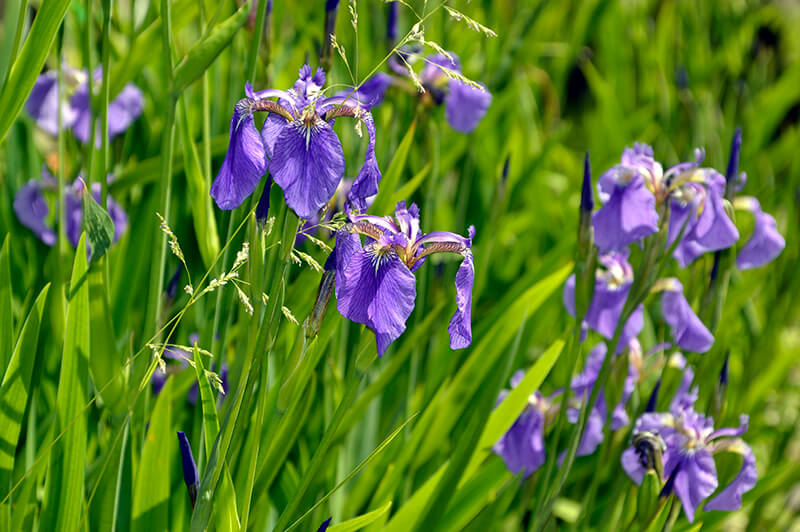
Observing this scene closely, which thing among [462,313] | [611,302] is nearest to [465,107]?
[611,302]

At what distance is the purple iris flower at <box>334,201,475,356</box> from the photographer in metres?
0.59

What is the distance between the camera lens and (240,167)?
0.58 meters

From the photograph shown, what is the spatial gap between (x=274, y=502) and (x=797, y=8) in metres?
4.37

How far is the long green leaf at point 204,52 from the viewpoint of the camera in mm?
786

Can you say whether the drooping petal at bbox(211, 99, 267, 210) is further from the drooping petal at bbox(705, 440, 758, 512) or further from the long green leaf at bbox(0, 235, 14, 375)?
the drooping petal at bbox(705, 440, 758, 512)

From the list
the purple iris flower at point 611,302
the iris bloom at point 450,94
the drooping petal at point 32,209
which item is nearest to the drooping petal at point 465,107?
the iris bloom at point 450,94

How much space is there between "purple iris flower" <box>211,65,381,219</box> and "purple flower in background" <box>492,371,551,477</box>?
1.87ft

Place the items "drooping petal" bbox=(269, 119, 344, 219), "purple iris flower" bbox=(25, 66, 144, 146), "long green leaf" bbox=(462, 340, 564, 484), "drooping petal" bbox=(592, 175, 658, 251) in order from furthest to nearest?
1. "purple iris flower" bbox=(25, 66, 144, 146)
2. "long green leaf" bbox=(462, 340, 564, 484)
3. "drooping petal" bbox=(592, 175, 658, 251)
4. "drooping petal" bbox=(269, 119, 344, 219)

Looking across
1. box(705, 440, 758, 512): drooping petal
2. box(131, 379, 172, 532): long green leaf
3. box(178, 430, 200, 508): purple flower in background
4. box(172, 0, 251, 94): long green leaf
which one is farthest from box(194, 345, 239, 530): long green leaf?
box(705, 440, 758, 512): drooping petal

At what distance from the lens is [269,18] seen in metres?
0.98

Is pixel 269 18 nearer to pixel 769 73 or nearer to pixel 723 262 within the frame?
pixel 723 262

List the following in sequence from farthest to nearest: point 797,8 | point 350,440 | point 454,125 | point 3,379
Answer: point 797,8 → point 454,125 → point 350,440 → point 3,379

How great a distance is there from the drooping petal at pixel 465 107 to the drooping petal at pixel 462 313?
2.70 feet

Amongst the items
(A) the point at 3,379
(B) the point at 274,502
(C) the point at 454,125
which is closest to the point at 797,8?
(C) the point at 454,125
